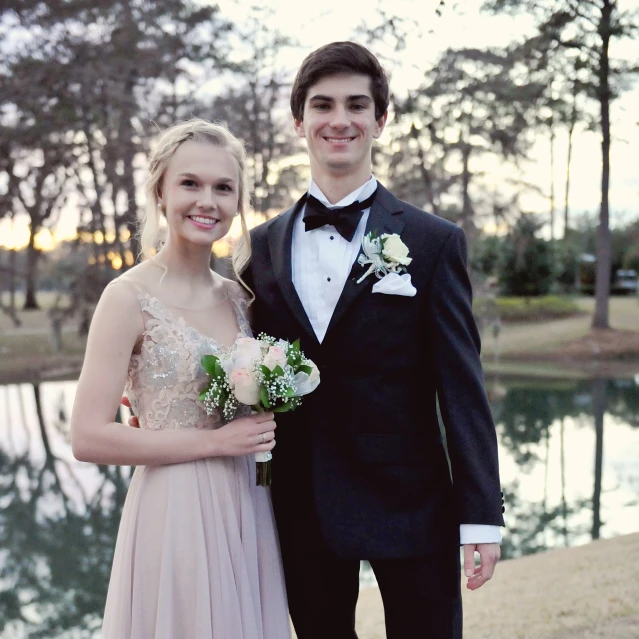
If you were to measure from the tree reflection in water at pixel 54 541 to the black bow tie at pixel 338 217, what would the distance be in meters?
4.26

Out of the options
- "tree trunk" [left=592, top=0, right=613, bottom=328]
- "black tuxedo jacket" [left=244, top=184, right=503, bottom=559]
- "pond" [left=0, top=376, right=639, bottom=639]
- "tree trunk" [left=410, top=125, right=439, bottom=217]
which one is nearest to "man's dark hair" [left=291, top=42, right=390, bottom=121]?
"black tuxedo jacket" [left=244, top=184, right=503, bottom=559]

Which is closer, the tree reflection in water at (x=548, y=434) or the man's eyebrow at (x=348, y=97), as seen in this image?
the man's eyebrow at (x=348, y=97)

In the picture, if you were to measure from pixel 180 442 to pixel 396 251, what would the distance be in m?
0.85

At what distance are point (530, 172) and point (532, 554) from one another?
14.4m

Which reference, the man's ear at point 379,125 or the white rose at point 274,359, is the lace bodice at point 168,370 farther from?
the man's ear at point 379,125

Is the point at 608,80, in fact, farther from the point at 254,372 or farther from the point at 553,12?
the point at 254,372

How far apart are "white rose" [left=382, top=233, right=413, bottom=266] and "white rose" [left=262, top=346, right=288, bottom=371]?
44 cm

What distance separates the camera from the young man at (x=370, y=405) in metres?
2.30

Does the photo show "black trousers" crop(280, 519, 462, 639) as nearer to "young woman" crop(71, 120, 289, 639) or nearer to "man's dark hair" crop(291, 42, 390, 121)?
"young woman" crop(71, 120, 289, 639)

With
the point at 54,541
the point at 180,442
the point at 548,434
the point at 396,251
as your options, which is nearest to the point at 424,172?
the point at 548,434

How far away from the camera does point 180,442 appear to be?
7.41 feet

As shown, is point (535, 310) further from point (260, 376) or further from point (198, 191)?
point (260, 376)

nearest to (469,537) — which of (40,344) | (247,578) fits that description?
(247,578)

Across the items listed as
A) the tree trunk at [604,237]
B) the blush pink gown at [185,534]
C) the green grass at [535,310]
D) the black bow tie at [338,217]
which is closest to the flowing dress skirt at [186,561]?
the blush pink gown at [185,534]
